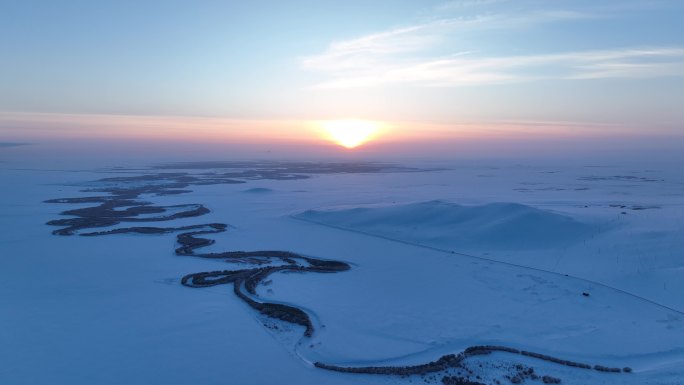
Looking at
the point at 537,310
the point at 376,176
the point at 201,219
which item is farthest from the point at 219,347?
the point at 376,176

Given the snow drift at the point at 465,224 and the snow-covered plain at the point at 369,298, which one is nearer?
the snow-covered plain at the point at 369,298

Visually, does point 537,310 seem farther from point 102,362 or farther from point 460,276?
point 102,362

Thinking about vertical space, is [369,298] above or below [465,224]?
below

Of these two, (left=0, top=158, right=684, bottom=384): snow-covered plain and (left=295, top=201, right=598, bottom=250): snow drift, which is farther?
(left=295, top=201, right=598, bottom=250): snow drift

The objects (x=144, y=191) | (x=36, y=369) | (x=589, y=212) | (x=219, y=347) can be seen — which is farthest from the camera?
(x=144, y=191)

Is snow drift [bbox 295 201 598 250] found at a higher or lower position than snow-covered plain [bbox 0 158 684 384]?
higher

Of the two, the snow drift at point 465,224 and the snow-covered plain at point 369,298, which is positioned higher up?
the snow drift at point 465,224

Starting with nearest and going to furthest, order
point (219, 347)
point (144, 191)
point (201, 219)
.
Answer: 1. point (219, 347)
2. point (201, 219)
3. point (144, 191)

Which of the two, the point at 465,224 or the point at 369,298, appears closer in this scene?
the point at 369,298
